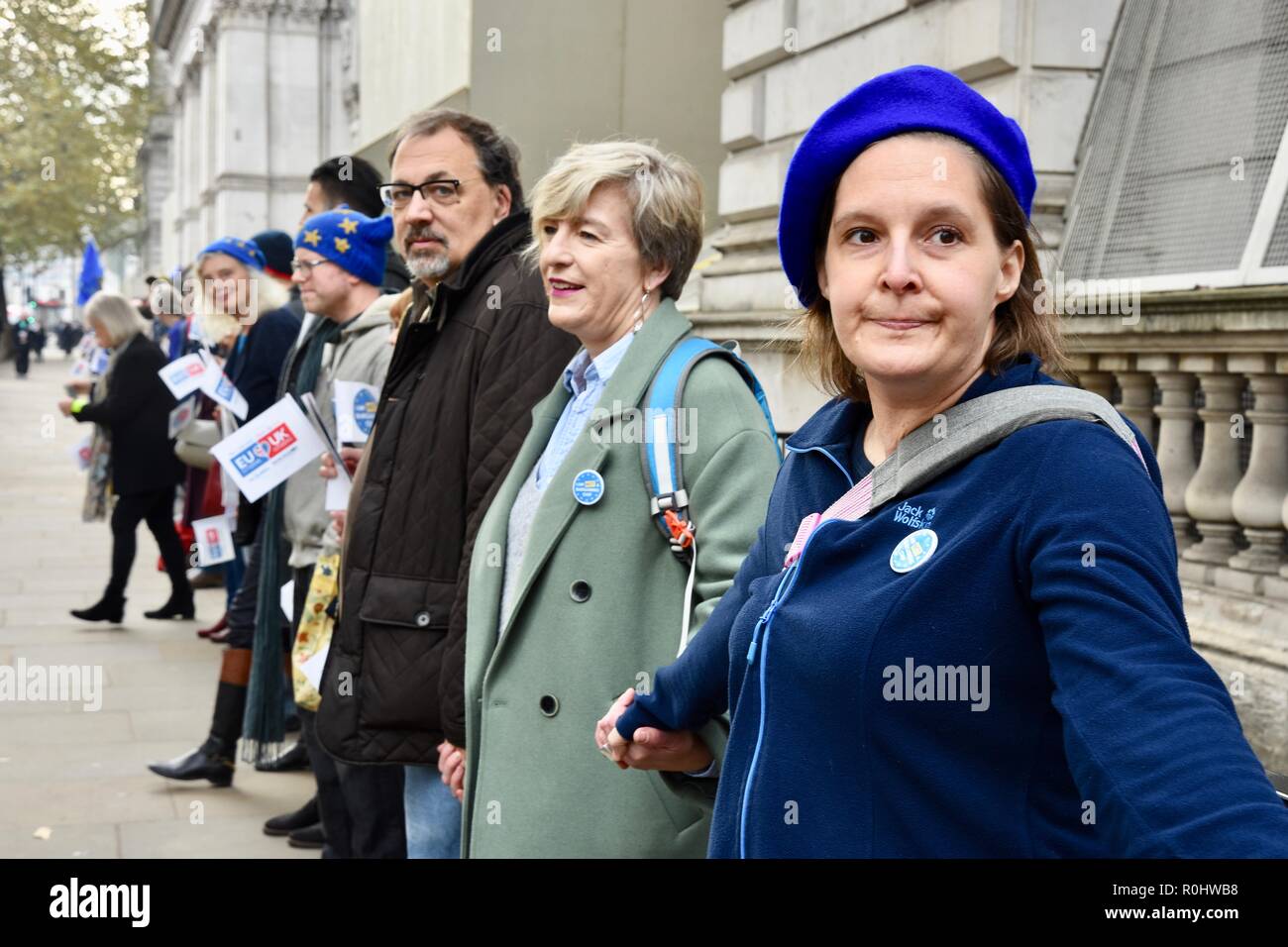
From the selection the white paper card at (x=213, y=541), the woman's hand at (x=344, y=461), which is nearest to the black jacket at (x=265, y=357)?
the white paper card at (x=213, y=541)

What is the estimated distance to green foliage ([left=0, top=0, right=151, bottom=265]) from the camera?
1603 inches

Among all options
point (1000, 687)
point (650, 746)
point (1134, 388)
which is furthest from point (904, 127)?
point (1134, 388)

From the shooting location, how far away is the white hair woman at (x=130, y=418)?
980cm

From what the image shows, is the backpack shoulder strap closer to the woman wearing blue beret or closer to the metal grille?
the woman wearing blue beret

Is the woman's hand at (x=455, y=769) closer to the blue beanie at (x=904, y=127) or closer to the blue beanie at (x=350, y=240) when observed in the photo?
the blue beanie at (x=904, y=127)

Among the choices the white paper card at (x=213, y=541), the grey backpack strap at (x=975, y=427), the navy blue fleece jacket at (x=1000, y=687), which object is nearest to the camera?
the navy blue fleece jacket at (x=1000, y=687)

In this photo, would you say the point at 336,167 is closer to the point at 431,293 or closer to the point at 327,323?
the point at 327,323

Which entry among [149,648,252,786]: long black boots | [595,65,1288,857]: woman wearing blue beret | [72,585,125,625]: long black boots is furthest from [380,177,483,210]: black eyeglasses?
[72,585,125,625]: long black boots

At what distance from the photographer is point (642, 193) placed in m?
3.07

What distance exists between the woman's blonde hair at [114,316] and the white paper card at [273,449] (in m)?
5.46

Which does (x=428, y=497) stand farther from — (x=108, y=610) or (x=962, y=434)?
(x=108, y=610)

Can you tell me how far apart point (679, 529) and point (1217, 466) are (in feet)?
9.36

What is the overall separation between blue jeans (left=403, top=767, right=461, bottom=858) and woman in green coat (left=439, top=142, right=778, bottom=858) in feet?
1.77
